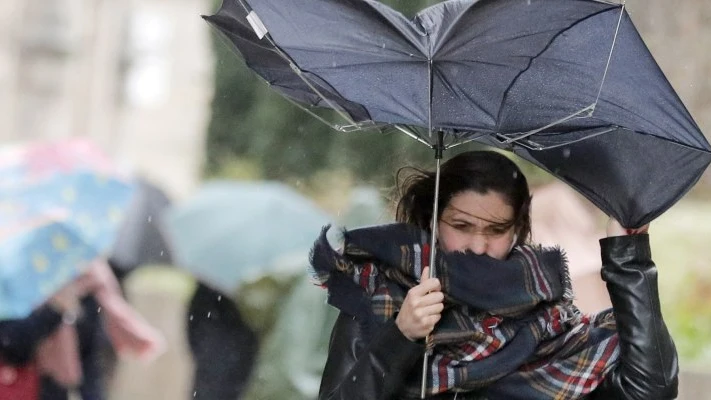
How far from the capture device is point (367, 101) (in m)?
2.94

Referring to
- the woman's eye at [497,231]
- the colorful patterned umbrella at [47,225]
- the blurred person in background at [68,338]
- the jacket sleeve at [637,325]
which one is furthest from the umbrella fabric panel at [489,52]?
the colorful patterned umbrella at [47,225]

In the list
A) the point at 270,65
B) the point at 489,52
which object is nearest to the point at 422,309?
the point at 489,52

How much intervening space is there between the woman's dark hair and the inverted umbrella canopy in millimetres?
97

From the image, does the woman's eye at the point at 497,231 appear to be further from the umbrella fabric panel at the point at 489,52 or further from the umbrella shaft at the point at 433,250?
the umbrella fabric panel at the point at 489,52

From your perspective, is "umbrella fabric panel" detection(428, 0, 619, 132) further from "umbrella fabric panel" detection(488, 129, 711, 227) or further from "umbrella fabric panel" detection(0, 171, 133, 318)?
"umbrella fabric panel" detection(0, 171, 133, 318)

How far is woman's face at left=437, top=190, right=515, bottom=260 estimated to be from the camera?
3199 millimetres

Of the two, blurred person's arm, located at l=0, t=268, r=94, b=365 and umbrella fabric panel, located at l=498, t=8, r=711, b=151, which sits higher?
umbrella fabric panel, located at l=498, t=8, r=711, b=151

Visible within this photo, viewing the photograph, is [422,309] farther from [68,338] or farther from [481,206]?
[68,338]

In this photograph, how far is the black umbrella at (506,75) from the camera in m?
2.88

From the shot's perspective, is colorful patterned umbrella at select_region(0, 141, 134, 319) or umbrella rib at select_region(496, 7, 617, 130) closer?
umbrella rib at select_region(496, 7, 617, 130)

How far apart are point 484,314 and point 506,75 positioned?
58 centimetres

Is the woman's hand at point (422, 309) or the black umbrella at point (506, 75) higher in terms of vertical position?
the black umbrella at point (506, 75)

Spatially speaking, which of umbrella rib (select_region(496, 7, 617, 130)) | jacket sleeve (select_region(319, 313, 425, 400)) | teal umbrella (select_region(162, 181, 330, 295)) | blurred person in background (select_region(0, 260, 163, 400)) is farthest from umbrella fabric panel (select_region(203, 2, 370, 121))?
teal umbrella (select_region(162, 181, 330, 295))

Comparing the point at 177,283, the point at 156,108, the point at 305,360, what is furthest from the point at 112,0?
the point at 305,360
